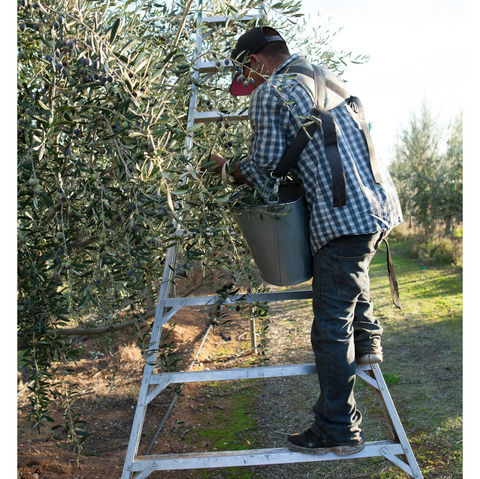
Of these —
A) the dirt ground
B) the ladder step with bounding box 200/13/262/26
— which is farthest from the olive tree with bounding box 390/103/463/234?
the ladder step with bounding box 200/13/262/26

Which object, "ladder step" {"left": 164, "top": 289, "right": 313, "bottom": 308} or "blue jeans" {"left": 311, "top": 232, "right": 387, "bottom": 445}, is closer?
"blue jeans" {"left": 311, "top": 232, "right": 387, "bottom": 445}

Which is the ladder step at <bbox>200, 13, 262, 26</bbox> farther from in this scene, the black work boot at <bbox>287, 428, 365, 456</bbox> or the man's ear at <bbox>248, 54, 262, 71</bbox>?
the black work boot at <bbox>287, 428, 365, 456</bbox>

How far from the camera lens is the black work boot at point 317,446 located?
1.84m

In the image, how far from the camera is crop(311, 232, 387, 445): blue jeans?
1.83 metres

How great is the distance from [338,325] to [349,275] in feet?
0.75

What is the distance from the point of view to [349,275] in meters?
1.82

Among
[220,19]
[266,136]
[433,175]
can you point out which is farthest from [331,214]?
[433,175]

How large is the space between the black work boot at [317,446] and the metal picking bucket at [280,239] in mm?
707

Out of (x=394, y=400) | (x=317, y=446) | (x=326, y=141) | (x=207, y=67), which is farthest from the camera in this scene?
(x=394, y=400)

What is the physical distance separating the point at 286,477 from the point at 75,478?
48.2 inches

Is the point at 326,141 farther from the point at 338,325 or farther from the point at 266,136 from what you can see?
the point at 338,325

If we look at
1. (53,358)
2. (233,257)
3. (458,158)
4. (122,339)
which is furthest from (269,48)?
(458,158)

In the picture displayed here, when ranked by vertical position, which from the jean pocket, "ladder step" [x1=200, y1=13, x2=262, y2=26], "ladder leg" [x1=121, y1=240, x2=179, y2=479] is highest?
"ladder step" [x1=200, y1=13, x2=262, y2=26]

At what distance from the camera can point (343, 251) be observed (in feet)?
5.98
